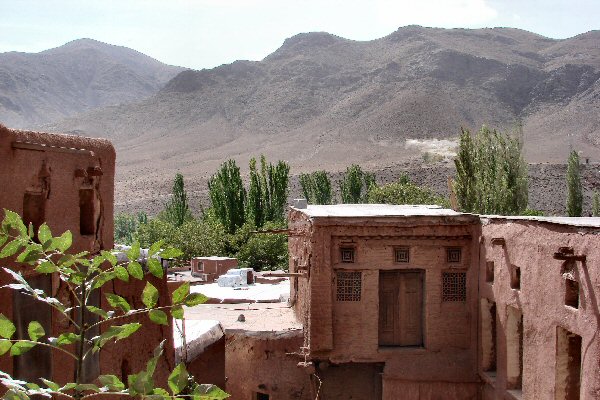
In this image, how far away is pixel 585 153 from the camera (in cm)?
8231

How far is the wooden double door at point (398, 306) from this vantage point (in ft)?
53.6

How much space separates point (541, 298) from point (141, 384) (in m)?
10.3

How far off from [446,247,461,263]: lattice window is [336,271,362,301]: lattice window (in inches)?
82.3

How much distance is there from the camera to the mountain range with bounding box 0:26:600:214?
93.6 m

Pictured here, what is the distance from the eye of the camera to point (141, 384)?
9.70 feet

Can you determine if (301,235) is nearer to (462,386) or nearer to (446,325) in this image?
(446,325)

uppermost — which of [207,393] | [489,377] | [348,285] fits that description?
[207,393]

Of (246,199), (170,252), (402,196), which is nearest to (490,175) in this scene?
(402,196)

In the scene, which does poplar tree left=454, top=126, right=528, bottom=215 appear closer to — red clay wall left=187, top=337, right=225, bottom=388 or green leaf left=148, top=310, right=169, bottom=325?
red clay wall left=187, top=337, right=225, bottom=388

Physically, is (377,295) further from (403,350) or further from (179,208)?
(179,208)

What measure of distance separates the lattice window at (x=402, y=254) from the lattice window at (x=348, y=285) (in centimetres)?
95

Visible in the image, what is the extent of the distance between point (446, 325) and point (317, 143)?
84.2 m

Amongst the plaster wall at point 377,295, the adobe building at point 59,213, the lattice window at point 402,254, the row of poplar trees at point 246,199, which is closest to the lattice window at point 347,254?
the plaster wall at point 377,295

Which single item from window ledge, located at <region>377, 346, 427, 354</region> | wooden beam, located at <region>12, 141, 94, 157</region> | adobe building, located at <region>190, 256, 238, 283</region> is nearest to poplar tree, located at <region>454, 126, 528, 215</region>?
adobe building, located at <region>190, 256, 238, 283</region>
